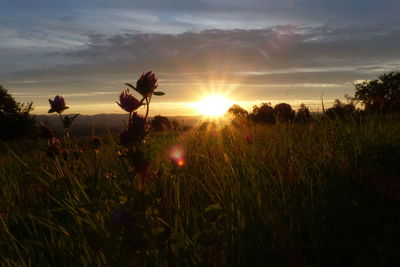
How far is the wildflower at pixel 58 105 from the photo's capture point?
2.85 metres

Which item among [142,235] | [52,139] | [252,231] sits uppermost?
[52,139]

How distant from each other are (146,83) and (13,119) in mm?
37793

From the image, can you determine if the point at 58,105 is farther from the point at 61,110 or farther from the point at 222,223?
the point at 222,223

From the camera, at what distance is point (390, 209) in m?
2.94

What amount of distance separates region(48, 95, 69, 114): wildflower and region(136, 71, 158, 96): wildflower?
121cm

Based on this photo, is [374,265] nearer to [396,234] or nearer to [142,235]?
[396,234]

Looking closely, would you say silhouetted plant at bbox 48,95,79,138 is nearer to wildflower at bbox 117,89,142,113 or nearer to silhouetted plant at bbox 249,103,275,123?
wildflower at bbox 117,89,142,113

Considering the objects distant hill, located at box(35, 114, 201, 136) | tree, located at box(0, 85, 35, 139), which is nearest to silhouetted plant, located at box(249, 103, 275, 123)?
distant hill, located at box(35, 114, 201, 136)

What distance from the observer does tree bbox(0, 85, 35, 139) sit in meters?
35.3

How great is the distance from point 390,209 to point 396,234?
19.5 inches

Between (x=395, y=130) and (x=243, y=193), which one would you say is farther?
(x=395, y=130)

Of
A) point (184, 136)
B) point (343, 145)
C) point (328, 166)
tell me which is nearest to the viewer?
point (328, 166)

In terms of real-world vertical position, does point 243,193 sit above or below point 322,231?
above

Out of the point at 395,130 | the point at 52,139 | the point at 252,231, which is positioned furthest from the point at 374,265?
the point at 395,130
